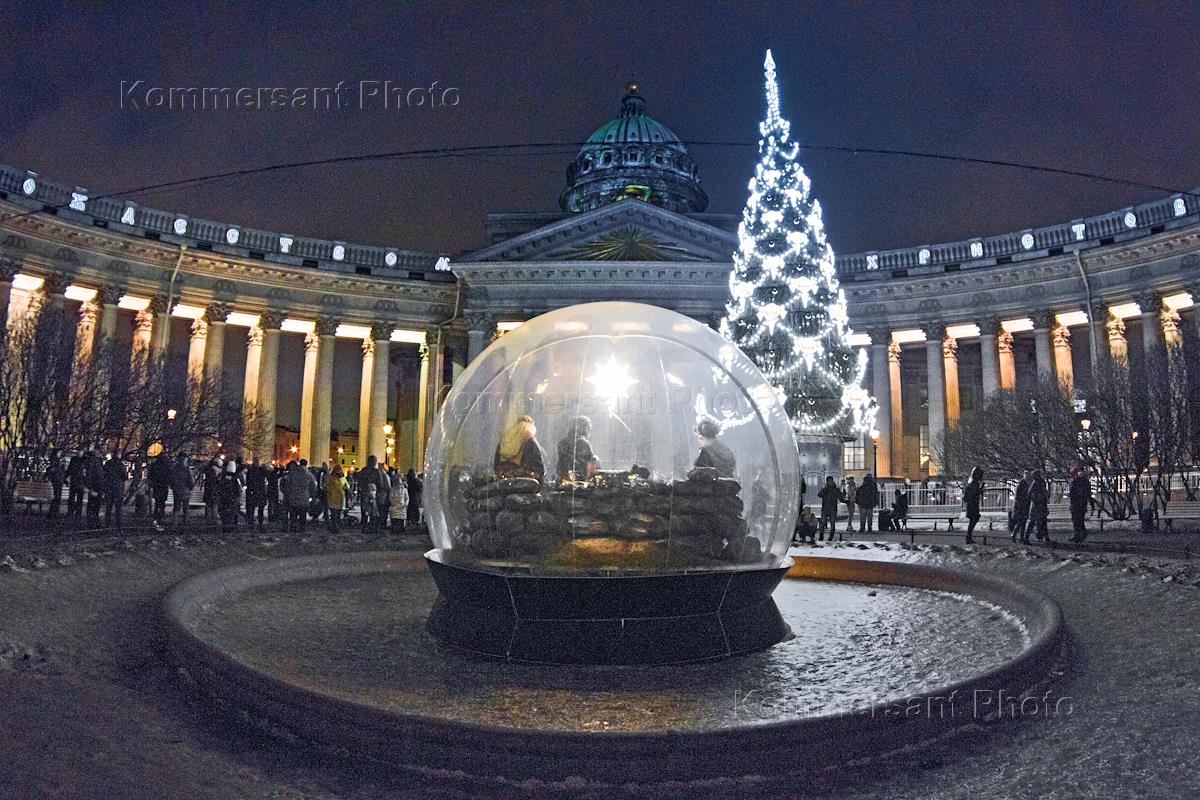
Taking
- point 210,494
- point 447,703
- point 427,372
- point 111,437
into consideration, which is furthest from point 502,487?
point 427,372

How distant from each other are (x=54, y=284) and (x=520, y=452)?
38263 mm

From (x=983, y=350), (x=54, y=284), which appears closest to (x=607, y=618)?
(x=54, y=284)

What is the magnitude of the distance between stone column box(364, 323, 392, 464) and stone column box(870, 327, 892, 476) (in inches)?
1021

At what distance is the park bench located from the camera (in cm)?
2216

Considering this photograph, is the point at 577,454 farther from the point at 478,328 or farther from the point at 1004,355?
the point at 1004,355

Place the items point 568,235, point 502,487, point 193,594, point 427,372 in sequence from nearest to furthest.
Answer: point 502,487
point 193,594
point 568,235
point 427,372

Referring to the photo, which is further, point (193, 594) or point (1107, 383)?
point (1107, 383)

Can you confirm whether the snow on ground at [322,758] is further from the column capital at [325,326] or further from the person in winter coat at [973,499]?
the column capital at [325,326]

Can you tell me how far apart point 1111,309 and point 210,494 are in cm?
3992

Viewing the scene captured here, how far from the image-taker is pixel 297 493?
703 inches

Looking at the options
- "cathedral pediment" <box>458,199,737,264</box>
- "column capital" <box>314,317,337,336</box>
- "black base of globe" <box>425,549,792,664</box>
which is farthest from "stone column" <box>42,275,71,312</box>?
"black base of globe" <box>425,549,792,664</box>

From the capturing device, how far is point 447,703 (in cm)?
528

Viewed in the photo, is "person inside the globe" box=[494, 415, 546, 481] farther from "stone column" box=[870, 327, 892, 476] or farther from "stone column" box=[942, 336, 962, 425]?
"stone column" box=[942, 336, 962, 425]

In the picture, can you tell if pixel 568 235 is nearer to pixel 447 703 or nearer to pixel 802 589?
pixel 802 589
